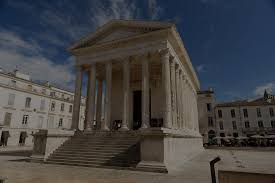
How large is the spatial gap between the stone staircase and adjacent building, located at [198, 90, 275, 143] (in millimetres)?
34146

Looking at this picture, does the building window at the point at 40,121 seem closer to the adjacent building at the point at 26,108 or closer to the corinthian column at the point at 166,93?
the adjacent building at the point at 26,108

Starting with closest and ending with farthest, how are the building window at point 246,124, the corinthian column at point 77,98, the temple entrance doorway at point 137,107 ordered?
1. the corinthian column at point 77,98
2. the temple entrance doorway at point 137,107
3. the building window at point 246,124

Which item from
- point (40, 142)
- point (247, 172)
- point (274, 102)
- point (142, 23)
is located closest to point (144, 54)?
point (142, 23)

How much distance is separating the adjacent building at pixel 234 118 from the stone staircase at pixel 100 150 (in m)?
34.1

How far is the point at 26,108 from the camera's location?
33.1 m

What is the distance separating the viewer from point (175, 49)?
17328 mm

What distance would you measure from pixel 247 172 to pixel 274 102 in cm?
4871

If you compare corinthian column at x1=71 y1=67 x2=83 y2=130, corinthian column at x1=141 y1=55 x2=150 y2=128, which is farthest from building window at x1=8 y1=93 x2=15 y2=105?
corinthian column at x1=141 y1=55 x2=150 y2=128

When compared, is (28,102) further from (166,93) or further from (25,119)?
(166,93)

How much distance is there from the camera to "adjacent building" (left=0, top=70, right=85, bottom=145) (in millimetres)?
30406

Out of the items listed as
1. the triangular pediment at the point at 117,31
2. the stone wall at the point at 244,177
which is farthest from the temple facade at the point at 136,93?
the stone wall at the point at 244,177

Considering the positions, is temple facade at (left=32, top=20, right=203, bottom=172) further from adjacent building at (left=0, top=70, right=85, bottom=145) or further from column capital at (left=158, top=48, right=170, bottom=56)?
adjacent building at (left=0, top=70, right=85, bottom=145)

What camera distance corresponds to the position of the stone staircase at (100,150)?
1091cm

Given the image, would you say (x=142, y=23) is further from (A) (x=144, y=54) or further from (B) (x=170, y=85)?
(B) (x=170, y=85)
